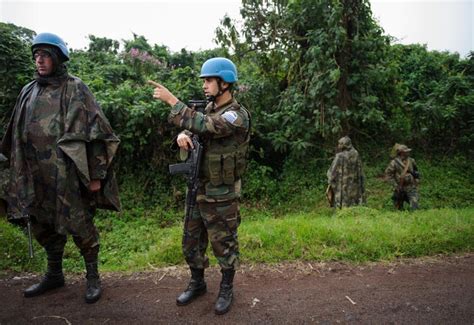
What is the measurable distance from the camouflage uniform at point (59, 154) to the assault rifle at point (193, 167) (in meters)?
0.72

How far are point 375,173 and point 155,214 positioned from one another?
602 cm

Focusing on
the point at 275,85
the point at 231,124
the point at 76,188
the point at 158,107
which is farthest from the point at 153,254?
the point at 275,85

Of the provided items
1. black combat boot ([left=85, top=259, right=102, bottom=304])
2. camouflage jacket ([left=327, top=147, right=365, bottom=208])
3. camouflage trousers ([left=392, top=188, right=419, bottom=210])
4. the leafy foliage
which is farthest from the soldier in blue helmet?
the leafy foliage

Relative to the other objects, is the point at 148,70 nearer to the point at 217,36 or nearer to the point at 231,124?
the point at 217,36

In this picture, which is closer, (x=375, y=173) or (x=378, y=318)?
(x=378, y=318)

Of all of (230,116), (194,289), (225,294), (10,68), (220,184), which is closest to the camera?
(230,116)

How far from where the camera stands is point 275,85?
419 inches

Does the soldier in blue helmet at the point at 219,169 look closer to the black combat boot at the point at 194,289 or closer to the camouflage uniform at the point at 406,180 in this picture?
the black combat boot at the point at 194,289

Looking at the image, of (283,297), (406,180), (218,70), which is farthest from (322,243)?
(406,180)

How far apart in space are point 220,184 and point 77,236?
1385mm

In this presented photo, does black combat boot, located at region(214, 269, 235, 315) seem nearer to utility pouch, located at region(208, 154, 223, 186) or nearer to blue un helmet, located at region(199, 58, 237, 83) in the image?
utility pouch, located at region(208, 154, 223, 186)

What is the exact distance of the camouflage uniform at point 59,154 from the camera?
10.7ft

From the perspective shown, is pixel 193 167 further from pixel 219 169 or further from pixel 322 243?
pixel 322 243

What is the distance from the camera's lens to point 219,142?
10.4 ft
